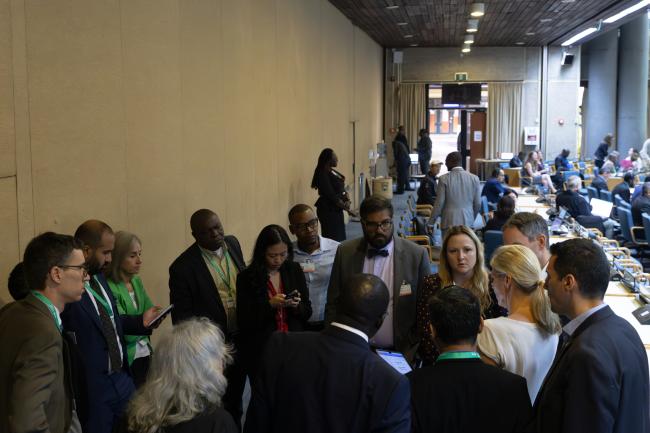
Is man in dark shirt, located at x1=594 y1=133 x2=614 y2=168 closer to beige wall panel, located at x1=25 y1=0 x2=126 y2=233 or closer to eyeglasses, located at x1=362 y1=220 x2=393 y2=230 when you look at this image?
beige wall panel, located at x1=25 y1=0 x2=126 y2=233

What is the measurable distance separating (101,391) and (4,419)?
2.34ft

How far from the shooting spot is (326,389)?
229 cm

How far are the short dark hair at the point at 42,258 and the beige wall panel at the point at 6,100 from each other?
936 mm

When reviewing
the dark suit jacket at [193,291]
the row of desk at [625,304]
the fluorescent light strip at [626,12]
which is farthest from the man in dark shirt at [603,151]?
the dark suit jacket at [193,291]

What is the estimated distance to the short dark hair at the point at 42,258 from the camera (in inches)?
109

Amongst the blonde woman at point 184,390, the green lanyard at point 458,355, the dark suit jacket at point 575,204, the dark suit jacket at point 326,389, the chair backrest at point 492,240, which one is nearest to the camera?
the blonde woman at point 184,390

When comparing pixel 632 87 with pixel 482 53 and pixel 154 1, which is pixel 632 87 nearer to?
pixel 482 53

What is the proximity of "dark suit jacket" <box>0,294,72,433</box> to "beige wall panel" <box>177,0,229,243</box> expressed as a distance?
3035 mm

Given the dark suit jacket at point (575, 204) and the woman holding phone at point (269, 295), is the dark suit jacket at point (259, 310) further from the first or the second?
the dark suit jacket at point (575, 204)

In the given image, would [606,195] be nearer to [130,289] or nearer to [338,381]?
[130,289]

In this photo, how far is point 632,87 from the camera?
24422mm

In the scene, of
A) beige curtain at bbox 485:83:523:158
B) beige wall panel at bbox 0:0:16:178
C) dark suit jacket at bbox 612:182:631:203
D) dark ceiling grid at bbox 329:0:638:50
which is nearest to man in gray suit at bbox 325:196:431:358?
beige wall panel at bbox 0:0:16:178

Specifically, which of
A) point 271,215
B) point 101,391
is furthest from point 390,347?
point 271,215

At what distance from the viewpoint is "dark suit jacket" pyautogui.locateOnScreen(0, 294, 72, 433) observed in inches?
99.4
